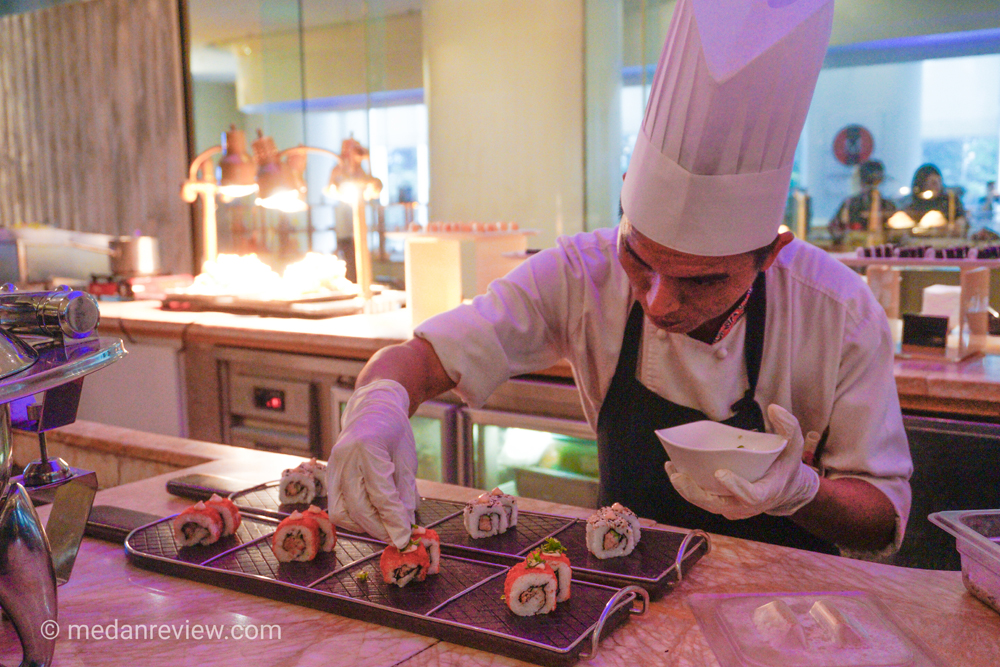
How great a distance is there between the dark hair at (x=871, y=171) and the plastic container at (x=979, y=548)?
2663 mm

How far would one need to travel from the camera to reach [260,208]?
14.9ft

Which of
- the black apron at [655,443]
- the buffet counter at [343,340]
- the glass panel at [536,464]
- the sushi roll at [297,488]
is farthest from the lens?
the glass panel at [536,464]

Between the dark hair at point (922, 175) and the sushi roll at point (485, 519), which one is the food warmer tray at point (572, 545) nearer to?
the sushi roll at point (485, 519)

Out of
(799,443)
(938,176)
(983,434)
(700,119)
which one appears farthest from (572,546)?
(938,176)

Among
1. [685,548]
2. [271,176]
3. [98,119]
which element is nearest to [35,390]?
[685,548]

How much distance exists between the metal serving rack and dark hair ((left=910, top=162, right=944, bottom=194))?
270 cm

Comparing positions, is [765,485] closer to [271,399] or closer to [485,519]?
[485,519]

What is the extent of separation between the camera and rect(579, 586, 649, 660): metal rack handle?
895mm

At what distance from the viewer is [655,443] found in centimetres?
157

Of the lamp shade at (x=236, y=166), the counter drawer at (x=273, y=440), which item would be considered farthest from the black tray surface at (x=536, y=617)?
the lamp shade at (x=236, y=166)

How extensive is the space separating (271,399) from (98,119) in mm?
2796

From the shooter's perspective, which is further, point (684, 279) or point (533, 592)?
point (684, 279)

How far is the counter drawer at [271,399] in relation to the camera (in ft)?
9.54

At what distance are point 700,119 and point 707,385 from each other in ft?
1.67
